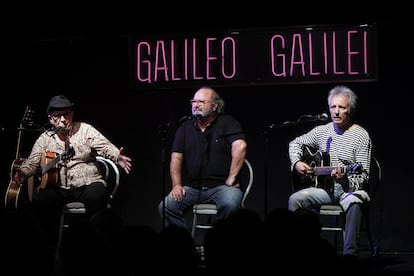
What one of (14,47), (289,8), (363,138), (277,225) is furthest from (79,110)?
(277,225)

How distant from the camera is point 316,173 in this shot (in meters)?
5.95

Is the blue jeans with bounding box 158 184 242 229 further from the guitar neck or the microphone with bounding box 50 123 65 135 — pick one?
the microphone with bounding box 50 123 65 135

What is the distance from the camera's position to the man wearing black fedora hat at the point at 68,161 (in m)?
6.29

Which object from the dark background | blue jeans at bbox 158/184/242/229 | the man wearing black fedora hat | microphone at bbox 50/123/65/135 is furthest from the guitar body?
microphone at bbox 50/123/65/135

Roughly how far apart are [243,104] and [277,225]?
3.78 metres

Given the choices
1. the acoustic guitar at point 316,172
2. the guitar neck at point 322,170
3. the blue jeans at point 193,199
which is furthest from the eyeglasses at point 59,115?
the guitar neck at point 322,170

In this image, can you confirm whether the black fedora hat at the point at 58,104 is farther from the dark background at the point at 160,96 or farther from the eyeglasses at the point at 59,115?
the dark background at the point at 160,96

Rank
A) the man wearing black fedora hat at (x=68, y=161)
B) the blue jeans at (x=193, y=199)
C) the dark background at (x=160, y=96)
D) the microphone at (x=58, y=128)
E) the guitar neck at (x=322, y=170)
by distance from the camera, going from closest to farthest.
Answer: the guitar neck at (x=322, y=170), the blue jeans at (x=193, y=199), the man wearing black fedora hat at (x=68, y=161), the microphone at (x=58, y=128), the dark background at (x=160, y=96)

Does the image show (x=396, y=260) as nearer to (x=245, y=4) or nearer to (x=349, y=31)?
(x=349, y=31)

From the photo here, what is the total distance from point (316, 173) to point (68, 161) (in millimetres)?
2163

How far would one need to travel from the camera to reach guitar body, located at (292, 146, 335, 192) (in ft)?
19.5

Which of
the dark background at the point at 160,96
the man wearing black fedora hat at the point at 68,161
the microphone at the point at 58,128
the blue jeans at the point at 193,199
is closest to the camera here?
the blue jeans at the point at 193,199

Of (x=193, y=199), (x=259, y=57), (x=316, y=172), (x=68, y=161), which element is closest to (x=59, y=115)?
(x=68, y=161)

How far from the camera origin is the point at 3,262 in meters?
2.62
